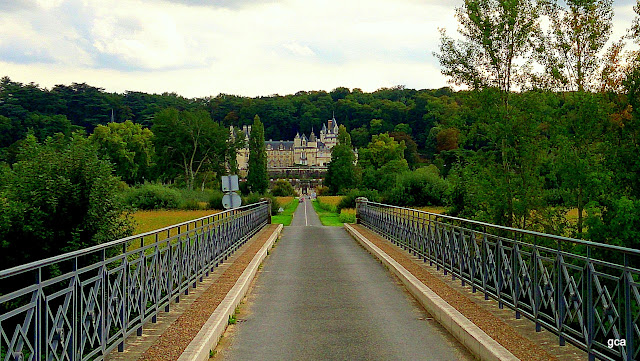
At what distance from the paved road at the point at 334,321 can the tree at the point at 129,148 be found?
258ft

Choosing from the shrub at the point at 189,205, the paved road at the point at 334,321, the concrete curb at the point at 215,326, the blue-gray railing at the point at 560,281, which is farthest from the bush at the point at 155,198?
the blue-gray railing at the point at 560,281

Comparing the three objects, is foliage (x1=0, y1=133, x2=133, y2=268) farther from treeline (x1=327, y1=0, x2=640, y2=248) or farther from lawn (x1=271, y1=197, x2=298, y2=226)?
lawn (x1=271, y1=197, x2=298, y2=226)

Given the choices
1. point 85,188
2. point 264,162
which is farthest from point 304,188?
point 85,188

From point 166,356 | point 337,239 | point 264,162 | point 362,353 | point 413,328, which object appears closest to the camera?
point 166,356

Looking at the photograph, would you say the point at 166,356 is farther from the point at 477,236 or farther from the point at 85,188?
the point at 85,188

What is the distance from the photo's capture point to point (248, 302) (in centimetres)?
1128

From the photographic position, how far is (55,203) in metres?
14.5

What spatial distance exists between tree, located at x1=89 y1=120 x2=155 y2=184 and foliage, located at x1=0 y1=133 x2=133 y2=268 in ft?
249

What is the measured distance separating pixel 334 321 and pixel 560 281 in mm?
3572

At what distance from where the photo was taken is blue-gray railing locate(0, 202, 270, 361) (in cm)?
487

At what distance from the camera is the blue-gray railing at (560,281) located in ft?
18.9

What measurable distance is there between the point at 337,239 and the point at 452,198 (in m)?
5.29

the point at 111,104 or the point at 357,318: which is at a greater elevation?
the point at 111,104

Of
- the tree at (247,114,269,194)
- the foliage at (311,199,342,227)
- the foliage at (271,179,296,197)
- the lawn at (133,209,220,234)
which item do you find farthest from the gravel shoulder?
the foliage at (271,179,296,197)
